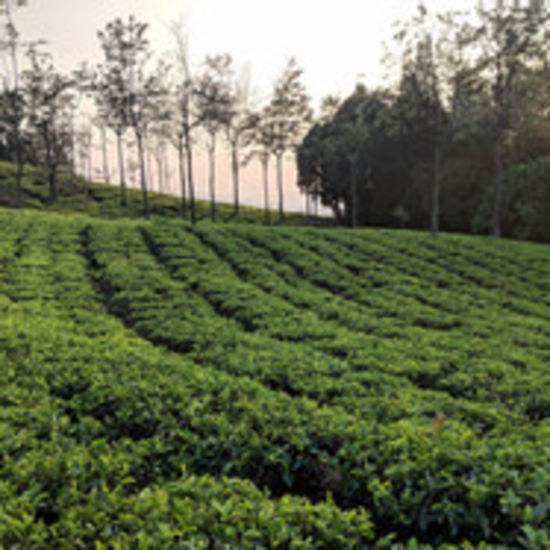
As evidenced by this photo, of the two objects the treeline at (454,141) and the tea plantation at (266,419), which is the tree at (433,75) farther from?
the tea plantation at (266,419)

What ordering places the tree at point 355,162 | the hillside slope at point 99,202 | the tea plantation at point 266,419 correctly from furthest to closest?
the hillside slope at point 99,202, the tree at point 355,162, the tea plantation at point 266,419

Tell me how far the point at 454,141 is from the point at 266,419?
4469 centimetres

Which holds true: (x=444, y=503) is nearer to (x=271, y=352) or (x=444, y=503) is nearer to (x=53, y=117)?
(x=271, y=352)

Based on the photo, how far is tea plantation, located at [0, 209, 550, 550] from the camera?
15.8 feet

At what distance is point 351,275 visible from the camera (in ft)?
73.5

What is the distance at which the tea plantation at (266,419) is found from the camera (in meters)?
4.81

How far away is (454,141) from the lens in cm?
4472

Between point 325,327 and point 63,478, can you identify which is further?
point 325,327

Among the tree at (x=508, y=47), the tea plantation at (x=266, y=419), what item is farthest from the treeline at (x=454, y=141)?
Answer: the tea plantation at (x=266, y=419)

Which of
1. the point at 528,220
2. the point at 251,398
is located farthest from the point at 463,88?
the point at 251,398

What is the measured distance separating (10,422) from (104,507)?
9.40ft

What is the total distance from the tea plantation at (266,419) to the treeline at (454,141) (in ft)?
75.4

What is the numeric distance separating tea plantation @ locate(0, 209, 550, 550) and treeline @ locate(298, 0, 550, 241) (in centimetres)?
2299

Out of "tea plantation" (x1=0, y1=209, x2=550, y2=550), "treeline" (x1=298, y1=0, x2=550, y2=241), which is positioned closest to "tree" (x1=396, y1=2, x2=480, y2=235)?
"treeline" (x1=298, y1=0, x2=550, y2=241)
